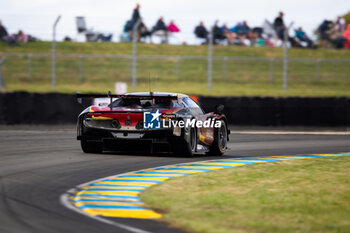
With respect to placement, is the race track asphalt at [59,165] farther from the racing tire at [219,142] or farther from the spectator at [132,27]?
the spectator at [132,27]

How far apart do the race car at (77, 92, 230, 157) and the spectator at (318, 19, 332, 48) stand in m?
20.9

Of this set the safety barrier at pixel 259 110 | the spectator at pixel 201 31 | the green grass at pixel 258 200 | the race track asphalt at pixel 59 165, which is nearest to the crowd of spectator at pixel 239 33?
the spectator at pixel 201 31

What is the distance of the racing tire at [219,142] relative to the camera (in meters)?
13.0

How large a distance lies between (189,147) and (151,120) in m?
0.95

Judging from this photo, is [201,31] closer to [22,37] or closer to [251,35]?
[251,35]

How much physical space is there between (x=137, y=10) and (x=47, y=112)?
10.2 m

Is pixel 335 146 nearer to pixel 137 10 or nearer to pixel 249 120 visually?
pixel 249 120

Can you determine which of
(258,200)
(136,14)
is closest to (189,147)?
(258,200)

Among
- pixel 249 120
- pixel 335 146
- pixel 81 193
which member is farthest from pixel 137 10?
pixel 81 193

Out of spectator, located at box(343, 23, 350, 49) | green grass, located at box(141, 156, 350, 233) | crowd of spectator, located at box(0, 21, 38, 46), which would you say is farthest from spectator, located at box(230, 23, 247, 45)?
green grass, located at box(141, 156, 350, 233)

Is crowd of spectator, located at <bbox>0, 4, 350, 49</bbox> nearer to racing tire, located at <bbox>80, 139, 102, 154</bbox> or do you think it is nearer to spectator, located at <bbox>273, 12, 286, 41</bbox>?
spectator, located at <bbox>273, 12, 286, 41</bbox>

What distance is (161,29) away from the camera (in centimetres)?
3152

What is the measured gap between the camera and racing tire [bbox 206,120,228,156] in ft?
42.7

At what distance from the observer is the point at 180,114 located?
11.9m
